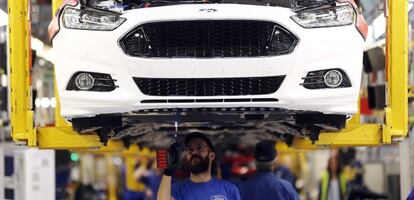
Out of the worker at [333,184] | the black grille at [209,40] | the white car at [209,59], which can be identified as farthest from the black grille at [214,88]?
the worker at [333,184]

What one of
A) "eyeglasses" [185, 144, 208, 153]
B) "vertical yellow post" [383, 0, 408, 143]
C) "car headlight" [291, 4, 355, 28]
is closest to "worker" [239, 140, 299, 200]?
"eyeglasses" [185, 144, 208, 153]

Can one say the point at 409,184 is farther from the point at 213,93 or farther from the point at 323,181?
the point at 323,181

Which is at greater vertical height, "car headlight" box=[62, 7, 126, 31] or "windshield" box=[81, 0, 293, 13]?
"windshield" box=[81, 0, 293, 13]

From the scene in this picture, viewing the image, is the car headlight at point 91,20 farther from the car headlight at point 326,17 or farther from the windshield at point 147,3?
the car headlight at point 326,17

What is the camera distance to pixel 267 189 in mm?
7355

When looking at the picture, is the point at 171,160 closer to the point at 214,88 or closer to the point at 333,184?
the point at 214,88

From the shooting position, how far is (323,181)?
13.0 metres

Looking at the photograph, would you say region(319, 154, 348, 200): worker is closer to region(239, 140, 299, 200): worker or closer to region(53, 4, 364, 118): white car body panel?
region(239, 140, 299, 200): worker

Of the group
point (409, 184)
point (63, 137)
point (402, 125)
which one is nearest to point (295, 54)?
point (402, 125)

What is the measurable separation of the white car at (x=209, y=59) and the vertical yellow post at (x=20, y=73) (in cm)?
50

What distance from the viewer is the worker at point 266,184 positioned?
7312 millimetres

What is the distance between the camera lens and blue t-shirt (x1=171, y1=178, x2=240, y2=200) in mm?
6137

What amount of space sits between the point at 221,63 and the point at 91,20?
811mm

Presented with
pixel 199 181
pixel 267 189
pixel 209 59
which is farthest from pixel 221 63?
pixel 267 189
